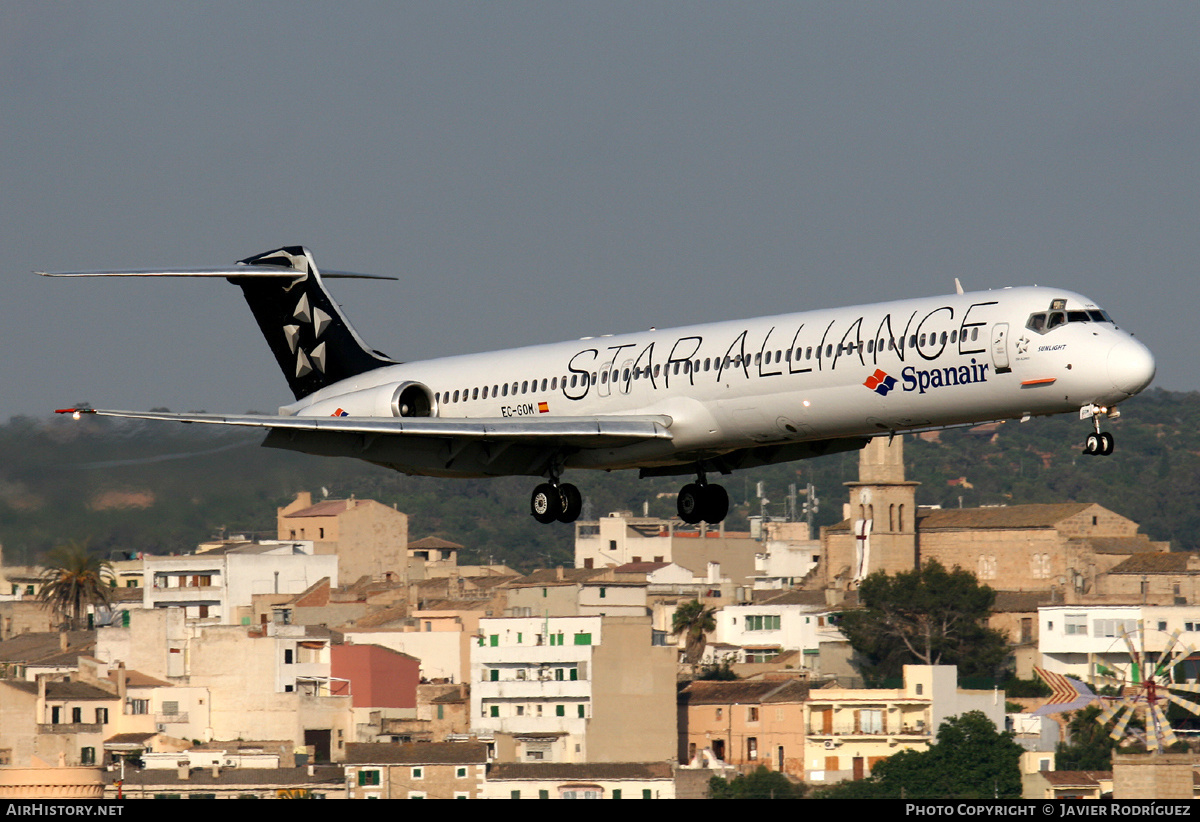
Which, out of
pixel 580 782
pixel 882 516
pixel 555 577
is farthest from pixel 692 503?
pixel 882 516

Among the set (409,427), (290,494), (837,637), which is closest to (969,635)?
(837,637)

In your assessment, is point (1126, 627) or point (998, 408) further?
point (1126, 627)

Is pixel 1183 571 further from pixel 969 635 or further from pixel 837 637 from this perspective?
pixel 837 637

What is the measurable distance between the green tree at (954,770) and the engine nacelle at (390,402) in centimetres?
5893

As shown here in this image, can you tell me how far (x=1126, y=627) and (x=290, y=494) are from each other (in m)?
95.4

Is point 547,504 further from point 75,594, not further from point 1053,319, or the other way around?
point 75,594

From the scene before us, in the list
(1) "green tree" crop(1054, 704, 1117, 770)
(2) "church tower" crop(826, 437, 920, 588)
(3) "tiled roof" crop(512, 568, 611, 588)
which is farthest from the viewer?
(2) "church tower" crop(826, 437, 920, 588)

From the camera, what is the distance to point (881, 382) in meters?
29.2

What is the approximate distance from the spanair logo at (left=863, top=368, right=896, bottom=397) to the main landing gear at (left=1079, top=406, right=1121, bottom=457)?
289 centimetres

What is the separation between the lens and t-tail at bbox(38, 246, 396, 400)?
127 ft

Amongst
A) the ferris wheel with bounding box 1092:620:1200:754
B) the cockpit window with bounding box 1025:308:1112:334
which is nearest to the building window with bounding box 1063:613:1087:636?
the ferris wheel with bounding box 1092:620:1200:754

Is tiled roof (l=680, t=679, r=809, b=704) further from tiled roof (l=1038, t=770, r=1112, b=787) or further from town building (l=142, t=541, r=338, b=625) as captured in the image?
town building (l=142, t=541, r=338, b=625)

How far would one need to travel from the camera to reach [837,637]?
14800cm

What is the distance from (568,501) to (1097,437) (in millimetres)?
9841
